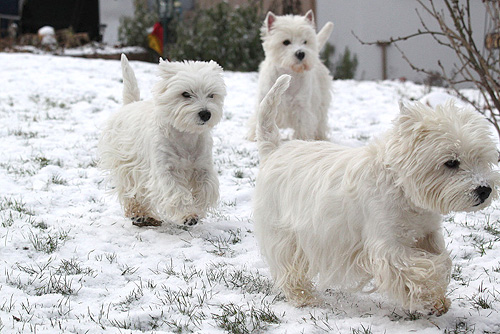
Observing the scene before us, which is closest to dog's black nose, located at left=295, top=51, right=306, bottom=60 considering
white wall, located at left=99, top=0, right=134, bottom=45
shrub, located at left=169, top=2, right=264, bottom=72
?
shrub, located at left=169, top=2, right=264, bottom=72

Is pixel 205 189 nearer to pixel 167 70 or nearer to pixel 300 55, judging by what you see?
pixel 167 70

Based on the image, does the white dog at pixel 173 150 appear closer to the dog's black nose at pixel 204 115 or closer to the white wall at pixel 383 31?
the dog's black nose at pixel 204 115

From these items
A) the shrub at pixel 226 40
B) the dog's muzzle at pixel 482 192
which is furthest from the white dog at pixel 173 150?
the shrub at pixel 226 40

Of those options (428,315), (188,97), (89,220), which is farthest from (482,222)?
(89,220)

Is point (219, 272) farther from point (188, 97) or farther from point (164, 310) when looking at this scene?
point (188, 97)

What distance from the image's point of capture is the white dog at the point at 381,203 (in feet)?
8.77

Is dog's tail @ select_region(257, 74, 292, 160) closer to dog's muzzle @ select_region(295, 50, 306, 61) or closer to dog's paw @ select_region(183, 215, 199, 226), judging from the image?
dog's paw @ select_region(183, 215, 199, 226)

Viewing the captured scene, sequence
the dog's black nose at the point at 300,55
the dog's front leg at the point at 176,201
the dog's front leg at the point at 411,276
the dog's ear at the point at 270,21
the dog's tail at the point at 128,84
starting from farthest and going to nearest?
1. the dog's ear at the point at 270,21
2. the dog's black nose at the point at 300,55
3. the dog's tail at the point at 128,84
4. the dog's front leg at the point at 176,201
5. the dog's front leg at the point at 411,276

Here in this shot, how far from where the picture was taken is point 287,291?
329 centimetres

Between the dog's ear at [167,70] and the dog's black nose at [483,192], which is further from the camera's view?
the dog's ear at [167,70]

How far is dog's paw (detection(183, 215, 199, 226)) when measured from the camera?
14.5 feet

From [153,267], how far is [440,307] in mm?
1835

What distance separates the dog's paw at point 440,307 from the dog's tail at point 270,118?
1.31 metres

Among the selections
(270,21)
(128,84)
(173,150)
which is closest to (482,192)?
(173,150)
